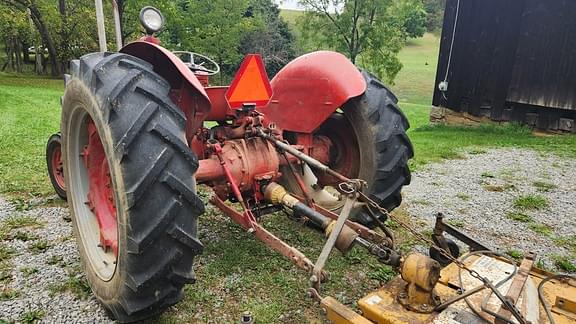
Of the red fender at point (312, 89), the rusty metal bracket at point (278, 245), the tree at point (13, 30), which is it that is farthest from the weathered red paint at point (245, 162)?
the tree at point (13, 30)

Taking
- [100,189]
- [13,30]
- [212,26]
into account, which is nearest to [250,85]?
[100,189]

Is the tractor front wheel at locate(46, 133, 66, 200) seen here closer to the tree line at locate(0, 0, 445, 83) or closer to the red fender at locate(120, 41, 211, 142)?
the red fender at locate(120, 41, 211, 142)

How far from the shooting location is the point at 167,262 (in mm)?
2102

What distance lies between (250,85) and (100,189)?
4.18 ft

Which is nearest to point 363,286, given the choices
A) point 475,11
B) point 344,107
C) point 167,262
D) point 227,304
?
point 227,304

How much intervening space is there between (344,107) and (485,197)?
298cm

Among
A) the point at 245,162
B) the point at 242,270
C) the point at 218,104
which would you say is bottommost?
the point at 242,270

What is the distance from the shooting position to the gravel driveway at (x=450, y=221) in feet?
9.04

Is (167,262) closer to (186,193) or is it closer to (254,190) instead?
(186,193)

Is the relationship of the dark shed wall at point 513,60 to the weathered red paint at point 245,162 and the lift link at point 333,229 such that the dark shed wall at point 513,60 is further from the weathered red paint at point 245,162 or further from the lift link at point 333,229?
the lift link at point 333,229

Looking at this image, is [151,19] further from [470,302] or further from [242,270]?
[470,302]

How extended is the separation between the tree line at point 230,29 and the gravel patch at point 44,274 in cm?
1633

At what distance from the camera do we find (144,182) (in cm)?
201

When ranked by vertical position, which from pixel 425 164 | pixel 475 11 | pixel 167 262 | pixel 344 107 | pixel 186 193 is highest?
pixel 475 11
